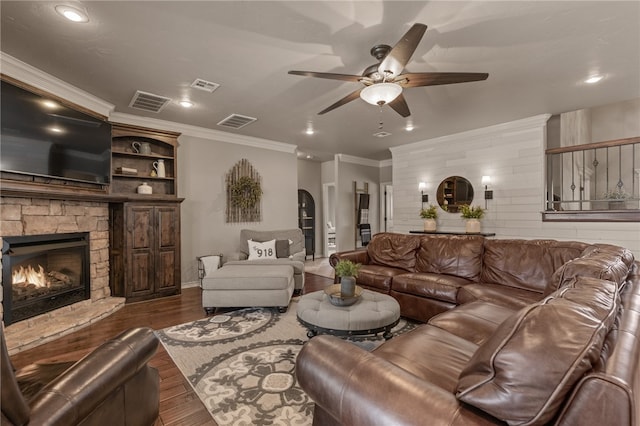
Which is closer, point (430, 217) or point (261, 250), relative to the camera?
point (261, 250)

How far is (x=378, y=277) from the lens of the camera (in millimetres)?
3387

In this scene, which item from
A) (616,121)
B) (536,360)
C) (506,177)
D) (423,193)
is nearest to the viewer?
(536,360)

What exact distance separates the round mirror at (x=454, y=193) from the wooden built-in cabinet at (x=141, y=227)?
4.73m

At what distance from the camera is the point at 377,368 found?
39.8 inches

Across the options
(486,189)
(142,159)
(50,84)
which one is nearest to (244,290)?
(142,159)

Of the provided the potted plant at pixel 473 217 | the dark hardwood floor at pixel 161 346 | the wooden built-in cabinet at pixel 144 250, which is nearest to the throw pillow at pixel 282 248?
the dark hardwood floor at pixel 161 346

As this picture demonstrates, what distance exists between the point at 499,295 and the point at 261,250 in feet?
10.2

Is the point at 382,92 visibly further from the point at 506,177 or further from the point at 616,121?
the point at 616,121

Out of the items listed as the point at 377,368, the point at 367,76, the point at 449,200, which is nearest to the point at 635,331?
the point at 377,368

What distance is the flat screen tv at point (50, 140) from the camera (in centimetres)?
259

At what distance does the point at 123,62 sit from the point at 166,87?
56 cm

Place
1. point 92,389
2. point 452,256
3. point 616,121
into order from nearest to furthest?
point 92,389
point 452,256
point 616,121

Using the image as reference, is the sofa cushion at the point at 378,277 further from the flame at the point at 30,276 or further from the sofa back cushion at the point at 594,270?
the flame at the point at 30,276

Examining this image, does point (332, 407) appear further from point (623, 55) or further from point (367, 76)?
point (623, 55)
